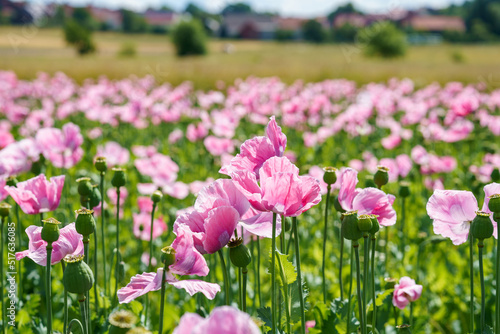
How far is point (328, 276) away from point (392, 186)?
1.75 metres

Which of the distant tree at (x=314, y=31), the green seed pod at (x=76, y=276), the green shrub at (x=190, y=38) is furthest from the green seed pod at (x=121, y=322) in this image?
the distant tree at (x=314, y=31)

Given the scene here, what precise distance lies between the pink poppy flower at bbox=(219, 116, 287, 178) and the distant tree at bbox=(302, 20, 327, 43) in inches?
2102

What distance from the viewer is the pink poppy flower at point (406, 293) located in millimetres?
1288

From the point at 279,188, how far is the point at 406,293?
614 millimetres

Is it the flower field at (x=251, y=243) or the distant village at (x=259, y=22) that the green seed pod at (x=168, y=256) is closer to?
→ the flower field at (x=251, y=243)

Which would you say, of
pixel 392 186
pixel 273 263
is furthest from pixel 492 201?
pixel 392 186

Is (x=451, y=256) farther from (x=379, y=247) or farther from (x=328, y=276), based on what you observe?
(x=328, y=276)

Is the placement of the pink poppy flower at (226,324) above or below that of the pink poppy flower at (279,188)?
below

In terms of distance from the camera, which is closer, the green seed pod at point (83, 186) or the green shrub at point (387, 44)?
the green seed pod at point (83, 186)

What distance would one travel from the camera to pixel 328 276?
2.39m

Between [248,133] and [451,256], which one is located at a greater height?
[248,133]

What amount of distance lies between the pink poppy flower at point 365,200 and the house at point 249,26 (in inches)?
1920

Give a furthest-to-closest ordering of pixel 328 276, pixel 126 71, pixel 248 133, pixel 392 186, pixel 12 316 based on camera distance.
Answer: pixel 126 71 → pixel 248 133 → pixel 392 186 → pixel 328 276 → pixel 12 316

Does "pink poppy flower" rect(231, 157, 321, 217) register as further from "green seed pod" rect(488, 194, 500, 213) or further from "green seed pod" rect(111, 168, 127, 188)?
"green seed pod" rect(111, 168, 127, 188)
